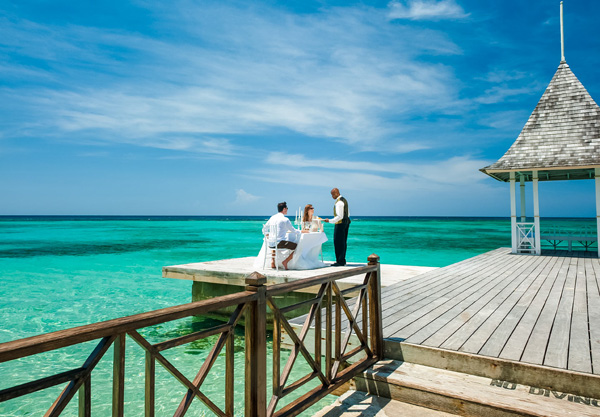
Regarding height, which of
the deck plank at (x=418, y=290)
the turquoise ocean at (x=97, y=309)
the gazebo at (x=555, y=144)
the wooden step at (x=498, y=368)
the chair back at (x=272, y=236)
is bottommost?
the turquoise ocean at (x=97, y=309)

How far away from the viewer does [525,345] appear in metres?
3.55

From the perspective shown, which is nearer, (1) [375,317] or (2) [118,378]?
(2) [118,378]

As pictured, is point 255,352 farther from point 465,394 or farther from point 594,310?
point 594,310

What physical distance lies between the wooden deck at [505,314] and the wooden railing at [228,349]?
0.83m

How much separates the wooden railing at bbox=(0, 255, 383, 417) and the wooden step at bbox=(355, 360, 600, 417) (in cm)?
23

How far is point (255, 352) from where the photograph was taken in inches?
92.4

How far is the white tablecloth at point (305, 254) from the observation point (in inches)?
328

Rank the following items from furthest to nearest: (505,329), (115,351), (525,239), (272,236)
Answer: (525,239)
(272,236)
(505,329)
(115,351)

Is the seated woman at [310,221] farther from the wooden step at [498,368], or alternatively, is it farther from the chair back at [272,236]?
the wooden step at [498,368]

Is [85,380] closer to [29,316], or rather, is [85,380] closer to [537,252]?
[29,316]

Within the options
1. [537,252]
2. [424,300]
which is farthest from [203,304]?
[537,252]

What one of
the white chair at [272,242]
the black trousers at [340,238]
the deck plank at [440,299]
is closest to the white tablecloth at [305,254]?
the white chair at [272,242]

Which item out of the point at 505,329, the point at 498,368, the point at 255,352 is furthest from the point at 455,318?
the point at 255,352

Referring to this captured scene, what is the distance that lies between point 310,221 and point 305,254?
3.00ft
